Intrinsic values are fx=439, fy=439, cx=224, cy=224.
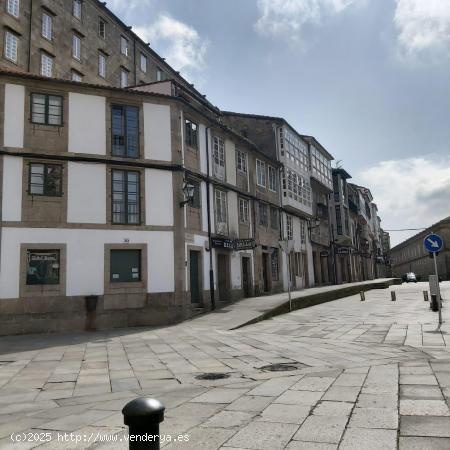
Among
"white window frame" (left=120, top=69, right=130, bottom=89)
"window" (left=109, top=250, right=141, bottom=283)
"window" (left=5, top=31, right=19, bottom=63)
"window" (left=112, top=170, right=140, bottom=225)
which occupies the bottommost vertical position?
"window" (left=109, top=250, right=141, bottom=283)

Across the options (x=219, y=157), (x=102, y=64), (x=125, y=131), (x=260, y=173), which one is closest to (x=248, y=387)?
(x=125, y=131)

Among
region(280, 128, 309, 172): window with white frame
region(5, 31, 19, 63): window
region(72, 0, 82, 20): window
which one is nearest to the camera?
region(5, 31, 19, 63): window

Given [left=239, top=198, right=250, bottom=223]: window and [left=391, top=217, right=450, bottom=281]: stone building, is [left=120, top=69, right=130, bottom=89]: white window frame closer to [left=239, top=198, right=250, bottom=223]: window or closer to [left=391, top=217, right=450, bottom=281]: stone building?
[left=239, top=198, right=250, bottom=223]: window

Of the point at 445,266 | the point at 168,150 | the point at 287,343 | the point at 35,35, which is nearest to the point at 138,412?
the point at 287,343

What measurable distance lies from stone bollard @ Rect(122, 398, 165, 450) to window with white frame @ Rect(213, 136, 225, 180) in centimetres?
1965

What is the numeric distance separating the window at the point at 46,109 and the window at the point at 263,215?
13.7 meters

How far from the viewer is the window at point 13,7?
88.3 ft

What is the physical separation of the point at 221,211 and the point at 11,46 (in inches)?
673

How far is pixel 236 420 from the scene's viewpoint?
16.1 ft

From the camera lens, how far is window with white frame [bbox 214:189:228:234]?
71.0 feet

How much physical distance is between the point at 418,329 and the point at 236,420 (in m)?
9.37

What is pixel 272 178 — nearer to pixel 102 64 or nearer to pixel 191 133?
pixel 191 133

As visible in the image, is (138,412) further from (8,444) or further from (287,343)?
(287,343)

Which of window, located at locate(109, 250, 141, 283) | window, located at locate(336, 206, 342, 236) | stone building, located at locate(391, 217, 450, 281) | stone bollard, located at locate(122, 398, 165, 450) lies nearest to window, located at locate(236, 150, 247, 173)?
window, located at locate(109, 250, 141, 283)
